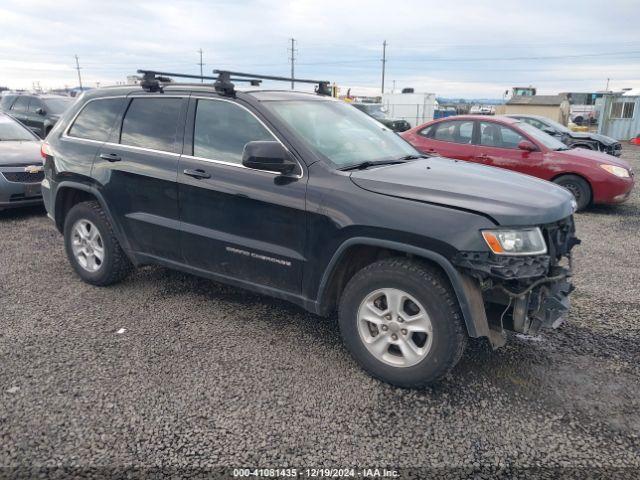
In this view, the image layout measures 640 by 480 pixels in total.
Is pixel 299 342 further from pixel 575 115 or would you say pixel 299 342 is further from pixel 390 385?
pixel 575 115

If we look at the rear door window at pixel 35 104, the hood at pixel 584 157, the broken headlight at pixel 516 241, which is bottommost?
the broken headlight at pixel 516 241

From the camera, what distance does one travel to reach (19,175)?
287 inches

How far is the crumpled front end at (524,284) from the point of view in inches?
110

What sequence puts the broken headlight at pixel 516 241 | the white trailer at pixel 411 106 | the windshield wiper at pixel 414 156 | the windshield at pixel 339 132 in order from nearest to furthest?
1. the broken headlight at pixel 516 241
2. the windshield at pixel 339 132
3. the windshield wiper at pixel 414 156
4. the white trailer at pixel 411 106

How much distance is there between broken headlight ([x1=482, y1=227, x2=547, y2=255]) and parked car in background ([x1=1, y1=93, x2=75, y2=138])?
1312 centimetres

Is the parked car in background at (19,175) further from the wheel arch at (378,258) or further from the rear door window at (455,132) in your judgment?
the rear door window at (455,132)

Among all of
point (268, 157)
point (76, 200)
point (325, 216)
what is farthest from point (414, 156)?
point (76, 200)

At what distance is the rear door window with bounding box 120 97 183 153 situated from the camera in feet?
13.3

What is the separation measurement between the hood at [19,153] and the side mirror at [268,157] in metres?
5.61

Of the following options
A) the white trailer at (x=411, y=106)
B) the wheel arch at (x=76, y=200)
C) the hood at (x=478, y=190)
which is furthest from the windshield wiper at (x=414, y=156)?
the white trailer at (x=411, y=106)

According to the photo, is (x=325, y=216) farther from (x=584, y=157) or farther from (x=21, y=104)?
(x=21, y=104)

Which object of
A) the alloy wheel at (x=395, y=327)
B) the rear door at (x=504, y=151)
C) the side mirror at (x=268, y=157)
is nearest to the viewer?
the alloy wheel at (x=395, y=327)

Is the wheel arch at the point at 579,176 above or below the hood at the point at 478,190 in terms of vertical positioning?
below

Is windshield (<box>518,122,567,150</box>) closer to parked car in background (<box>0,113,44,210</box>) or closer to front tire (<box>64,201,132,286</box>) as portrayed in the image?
front tire (<box>64,201,132,286</box>)
